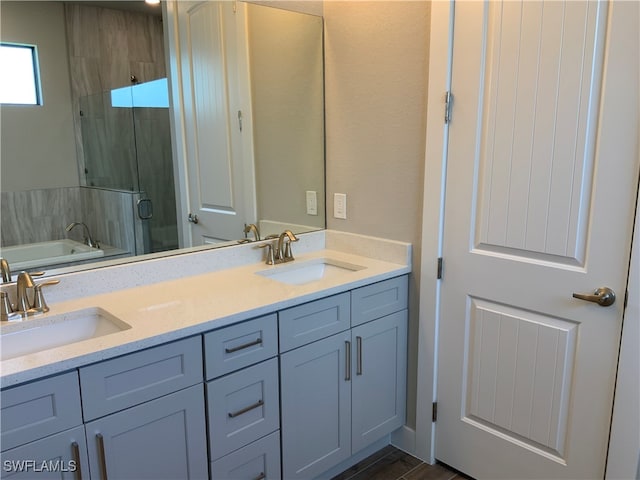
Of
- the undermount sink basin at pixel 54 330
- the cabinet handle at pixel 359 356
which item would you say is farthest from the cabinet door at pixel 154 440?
the cabinet handle at pixel 359 356

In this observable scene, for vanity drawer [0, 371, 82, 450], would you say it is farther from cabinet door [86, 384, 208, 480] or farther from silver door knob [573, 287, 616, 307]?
silver door knob [573, 287, 616, 307]

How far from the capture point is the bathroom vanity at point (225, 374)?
127 centimetres

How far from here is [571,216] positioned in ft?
5.39

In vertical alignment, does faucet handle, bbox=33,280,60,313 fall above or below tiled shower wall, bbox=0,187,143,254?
below

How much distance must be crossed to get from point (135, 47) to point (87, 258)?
809 millimetres

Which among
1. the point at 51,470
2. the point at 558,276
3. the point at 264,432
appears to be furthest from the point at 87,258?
the point at 558,276

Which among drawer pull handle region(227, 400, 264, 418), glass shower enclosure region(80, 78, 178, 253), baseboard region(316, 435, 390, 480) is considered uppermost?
glass shower enclosure region(80, 78, 178, 253)

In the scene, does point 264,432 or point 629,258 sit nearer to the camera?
point 629,258

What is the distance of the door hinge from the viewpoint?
189cm

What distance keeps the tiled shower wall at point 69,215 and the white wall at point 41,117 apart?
4cm

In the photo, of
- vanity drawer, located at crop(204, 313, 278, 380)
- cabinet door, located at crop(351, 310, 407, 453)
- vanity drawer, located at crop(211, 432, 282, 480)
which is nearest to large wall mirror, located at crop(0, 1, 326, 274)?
vanity drawer, located at crop(204, 313, 278, 380)

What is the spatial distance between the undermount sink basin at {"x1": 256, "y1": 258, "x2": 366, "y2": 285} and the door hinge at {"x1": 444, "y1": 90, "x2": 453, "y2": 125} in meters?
0.73

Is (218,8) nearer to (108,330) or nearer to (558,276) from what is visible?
(108,330)

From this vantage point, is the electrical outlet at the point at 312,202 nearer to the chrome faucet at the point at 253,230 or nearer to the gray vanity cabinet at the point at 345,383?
the chrome faucet at the point at 253,230
